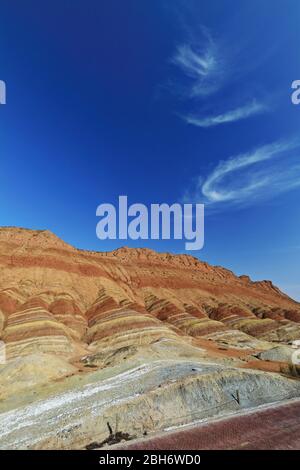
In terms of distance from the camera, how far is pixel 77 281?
3164 inches

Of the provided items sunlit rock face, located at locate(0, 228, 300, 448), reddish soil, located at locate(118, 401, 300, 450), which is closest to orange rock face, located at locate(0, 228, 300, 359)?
sunlit rock face, located at locate(0, 228, 300, 448)

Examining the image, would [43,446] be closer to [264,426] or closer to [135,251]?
[264,426]

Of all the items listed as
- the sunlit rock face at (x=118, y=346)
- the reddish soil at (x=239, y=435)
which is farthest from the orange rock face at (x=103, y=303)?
the reddish soil at (x=239, y=435)

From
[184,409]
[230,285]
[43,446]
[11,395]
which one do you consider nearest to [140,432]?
[184,409]

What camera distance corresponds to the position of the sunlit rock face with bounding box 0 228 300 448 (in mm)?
19906

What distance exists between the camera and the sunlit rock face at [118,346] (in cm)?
1991

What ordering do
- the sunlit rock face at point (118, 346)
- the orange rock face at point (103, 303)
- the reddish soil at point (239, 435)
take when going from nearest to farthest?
the reddish soil at point (239, 435)
the sunlit rock face at point (118, 346)
the orange rock face at point (103, 303)

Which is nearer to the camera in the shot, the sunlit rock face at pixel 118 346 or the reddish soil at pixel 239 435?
the reddish soil at pixel 239 435

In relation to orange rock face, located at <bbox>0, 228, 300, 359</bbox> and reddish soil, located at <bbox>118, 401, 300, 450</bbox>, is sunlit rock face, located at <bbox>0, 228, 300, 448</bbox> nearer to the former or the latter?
orange rock face, located at <bbox>0, 228, 300, 359</bbox>

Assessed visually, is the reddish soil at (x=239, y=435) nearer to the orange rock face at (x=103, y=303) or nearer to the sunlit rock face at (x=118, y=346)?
the sunlit rock face at (x=118, y=346)

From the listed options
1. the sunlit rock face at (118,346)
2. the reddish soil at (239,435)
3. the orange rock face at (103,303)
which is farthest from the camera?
the orange rock face at (103,303)

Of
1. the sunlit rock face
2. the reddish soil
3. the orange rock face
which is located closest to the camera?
the reddish soil

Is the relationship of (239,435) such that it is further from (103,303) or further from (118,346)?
(103,303)

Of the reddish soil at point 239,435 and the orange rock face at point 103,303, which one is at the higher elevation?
the orange rock face at point 103,303
